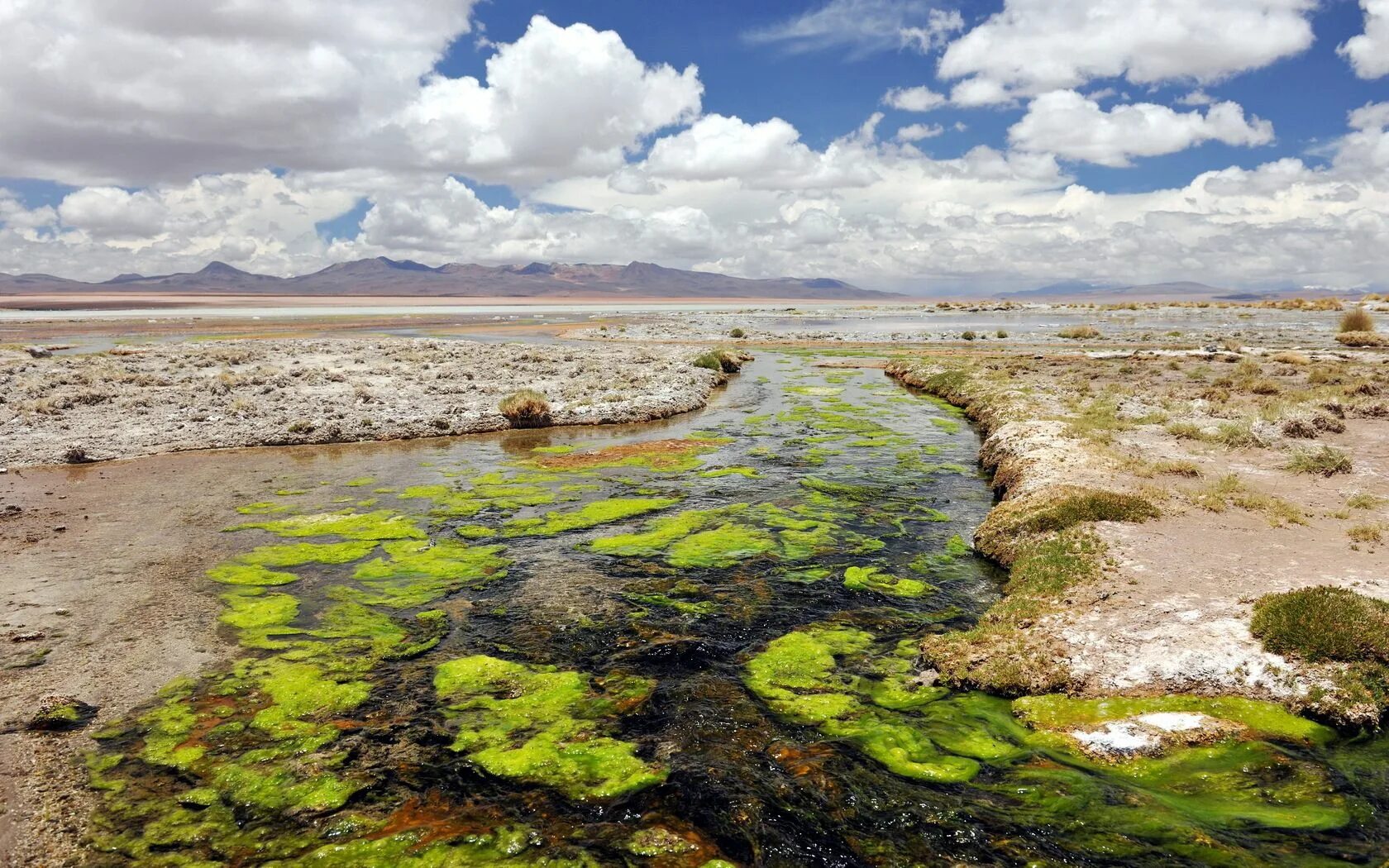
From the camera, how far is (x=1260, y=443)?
21062mm

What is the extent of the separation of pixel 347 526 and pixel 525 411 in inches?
557

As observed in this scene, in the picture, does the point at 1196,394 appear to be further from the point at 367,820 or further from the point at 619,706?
the point at 367,820

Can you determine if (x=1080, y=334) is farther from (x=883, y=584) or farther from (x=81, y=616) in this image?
(x=81, y=616)

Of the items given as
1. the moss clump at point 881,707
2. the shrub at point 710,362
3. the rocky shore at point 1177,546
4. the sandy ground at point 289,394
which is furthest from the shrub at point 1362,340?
the moss clump at point 881,707

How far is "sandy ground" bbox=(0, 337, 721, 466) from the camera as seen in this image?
2638 cm

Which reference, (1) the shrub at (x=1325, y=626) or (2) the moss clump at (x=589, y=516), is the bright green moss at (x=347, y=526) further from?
(1) the shrub at (x=1325, y=626)

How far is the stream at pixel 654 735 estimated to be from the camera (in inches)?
277

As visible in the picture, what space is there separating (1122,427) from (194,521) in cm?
2836

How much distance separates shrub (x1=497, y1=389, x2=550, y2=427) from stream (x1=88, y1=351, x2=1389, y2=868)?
14375 mm

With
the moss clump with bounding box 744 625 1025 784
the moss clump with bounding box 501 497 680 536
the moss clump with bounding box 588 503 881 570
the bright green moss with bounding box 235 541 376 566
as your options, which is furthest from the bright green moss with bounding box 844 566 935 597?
the bright green moss with bounding box 235 541 376 566

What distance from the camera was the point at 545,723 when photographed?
9141 millimetres

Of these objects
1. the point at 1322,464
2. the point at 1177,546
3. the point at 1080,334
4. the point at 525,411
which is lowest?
the point at 1177,546

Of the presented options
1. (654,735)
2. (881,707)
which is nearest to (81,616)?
(654,735)

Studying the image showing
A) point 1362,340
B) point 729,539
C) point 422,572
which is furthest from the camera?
point 1362,340
